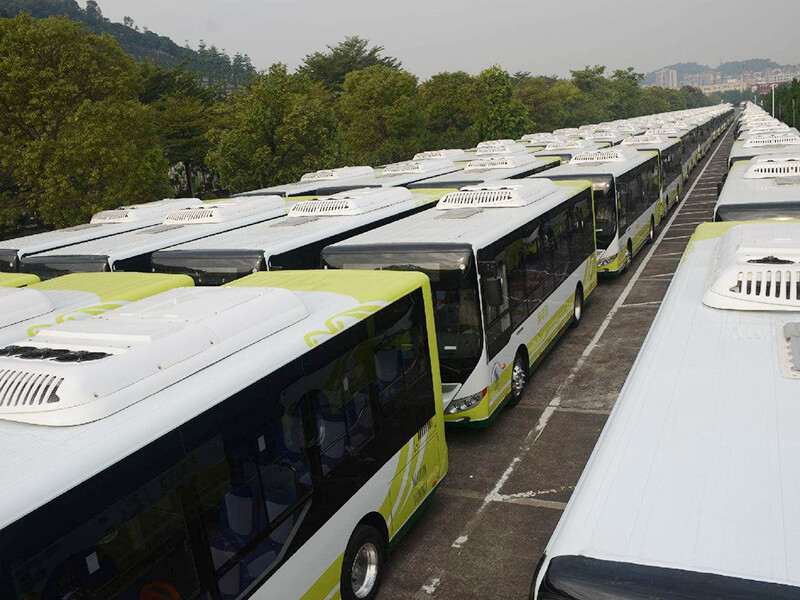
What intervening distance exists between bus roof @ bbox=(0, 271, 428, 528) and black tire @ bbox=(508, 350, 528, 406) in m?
3.80

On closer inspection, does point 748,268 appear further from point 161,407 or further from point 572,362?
point 572,362

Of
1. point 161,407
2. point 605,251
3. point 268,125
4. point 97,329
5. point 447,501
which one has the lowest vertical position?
point 447,501

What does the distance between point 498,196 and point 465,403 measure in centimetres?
460

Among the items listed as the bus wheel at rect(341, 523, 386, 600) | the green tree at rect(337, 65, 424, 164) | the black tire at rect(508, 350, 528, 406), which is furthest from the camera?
the green tree at rect(337, 65, 424, 164)

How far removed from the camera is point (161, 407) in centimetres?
427

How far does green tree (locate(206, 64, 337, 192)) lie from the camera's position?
2669 cm

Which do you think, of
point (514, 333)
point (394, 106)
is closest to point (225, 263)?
point (514, 333)

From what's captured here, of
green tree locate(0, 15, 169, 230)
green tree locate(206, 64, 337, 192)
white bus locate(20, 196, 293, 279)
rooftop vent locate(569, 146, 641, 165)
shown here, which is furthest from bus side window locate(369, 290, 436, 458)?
green tree locate(206, 64, 337, 192)

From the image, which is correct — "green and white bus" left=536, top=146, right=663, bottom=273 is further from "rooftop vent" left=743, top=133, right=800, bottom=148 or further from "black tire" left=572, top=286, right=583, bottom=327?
"black tire" left=572, top=286, right=583, bottom=327

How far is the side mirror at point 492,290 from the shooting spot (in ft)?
29.8

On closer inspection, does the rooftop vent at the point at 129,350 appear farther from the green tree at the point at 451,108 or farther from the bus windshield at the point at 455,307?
the green tree at the point at 451,108

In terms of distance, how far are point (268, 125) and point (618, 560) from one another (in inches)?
1019

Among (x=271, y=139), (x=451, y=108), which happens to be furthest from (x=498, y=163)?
(x=451, y=108)

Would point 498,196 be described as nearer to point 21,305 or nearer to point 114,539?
point 21,305
